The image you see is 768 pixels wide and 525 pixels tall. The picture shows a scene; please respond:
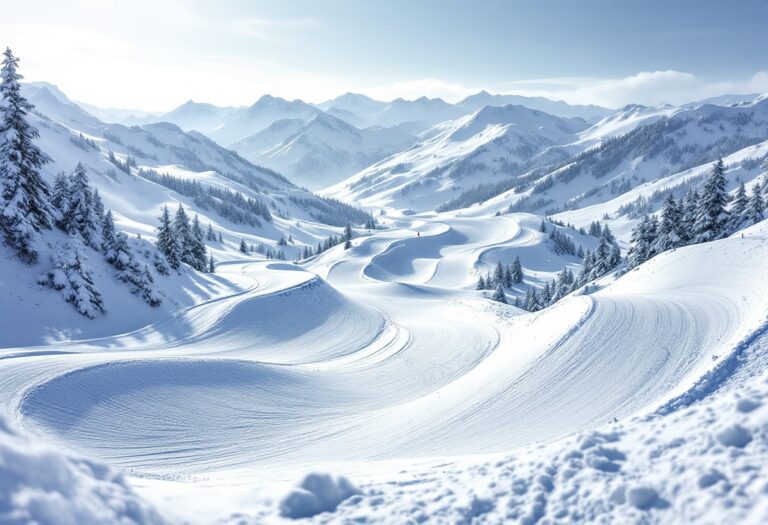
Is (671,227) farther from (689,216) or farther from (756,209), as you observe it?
(756,209)

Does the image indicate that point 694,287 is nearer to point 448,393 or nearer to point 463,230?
point 448,393

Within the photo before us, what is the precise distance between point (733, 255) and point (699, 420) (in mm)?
23903

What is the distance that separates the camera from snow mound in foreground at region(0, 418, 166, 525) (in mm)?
3768

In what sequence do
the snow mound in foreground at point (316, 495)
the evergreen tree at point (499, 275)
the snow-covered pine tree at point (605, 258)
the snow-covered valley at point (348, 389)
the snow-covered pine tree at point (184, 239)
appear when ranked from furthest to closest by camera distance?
the evergreen tree at point (499, 275) → the snow-covered pine tree at point (605, 258) → the snow-covered pine tree at point (184, 239) → the snow mound in foreground at point (316, 495) → the snow-covered valley at point (348, 389)

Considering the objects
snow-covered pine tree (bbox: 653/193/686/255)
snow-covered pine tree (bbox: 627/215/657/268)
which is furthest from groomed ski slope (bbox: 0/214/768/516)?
snow-covered pine tree (bbox: 627/215/657/268)

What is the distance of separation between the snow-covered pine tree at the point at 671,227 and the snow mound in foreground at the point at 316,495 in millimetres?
50101

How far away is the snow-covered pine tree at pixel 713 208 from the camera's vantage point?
40938 millimetres

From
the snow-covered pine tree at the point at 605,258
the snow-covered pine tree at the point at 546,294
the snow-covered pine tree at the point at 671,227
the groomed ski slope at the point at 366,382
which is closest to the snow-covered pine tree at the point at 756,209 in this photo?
the snow-covered pine tree at the point at 671,227

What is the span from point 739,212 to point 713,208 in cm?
666

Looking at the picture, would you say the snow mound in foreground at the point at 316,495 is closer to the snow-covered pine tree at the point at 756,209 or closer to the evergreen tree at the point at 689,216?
the evergreen tree at the point at 689,216

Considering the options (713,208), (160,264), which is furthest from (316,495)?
(713,208)

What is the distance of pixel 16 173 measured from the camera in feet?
74.8

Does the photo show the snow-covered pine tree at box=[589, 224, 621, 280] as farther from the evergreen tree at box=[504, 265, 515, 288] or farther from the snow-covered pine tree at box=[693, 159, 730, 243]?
the evergreen tree at box=[504, 265, 515, 288]

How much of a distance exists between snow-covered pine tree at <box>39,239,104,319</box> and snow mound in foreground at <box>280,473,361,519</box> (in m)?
22.3
